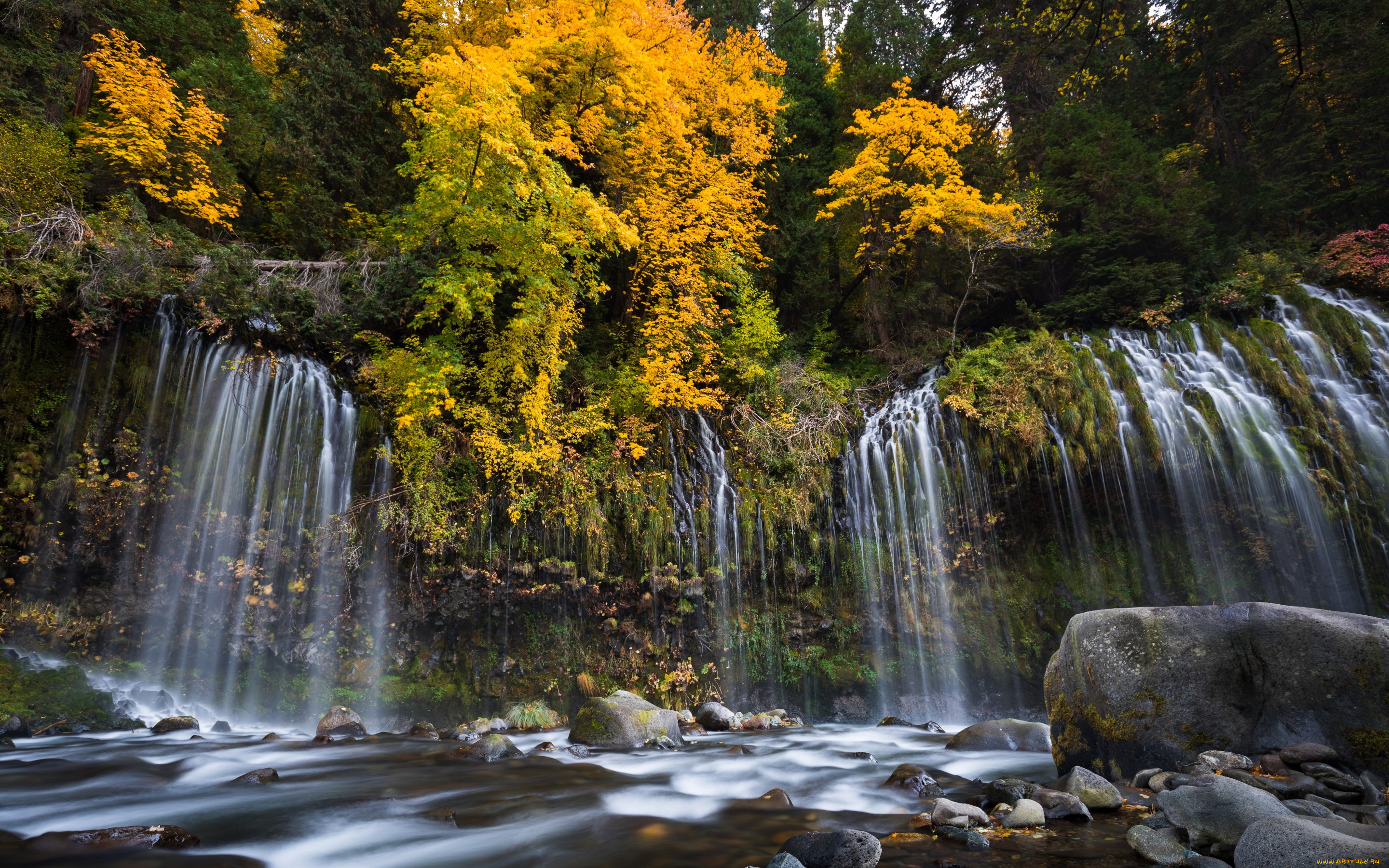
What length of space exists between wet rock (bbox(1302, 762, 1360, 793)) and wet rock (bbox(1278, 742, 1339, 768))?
3 cm

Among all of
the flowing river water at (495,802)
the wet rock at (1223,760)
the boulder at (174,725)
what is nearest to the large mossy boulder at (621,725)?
the flowing river water at (495,802)

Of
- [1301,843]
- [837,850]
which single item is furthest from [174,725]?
[1301,843]

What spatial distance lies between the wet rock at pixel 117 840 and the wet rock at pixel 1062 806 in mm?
5381

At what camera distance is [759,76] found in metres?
16.1

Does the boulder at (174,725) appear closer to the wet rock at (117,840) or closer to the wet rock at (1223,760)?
the wet rock at (117,840)

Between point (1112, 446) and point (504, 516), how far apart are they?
32.7ft

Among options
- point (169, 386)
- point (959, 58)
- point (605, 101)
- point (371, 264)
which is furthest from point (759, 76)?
point (169, 386)

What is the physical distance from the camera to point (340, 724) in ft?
25.9

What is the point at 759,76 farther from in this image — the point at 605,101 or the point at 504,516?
the point at 504,516

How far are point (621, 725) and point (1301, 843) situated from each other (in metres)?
6.04

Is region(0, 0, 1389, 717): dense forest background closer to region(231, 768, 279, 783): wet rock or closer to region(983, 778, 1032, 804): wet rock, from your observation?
region(231, 768, 279, 783): wet rock

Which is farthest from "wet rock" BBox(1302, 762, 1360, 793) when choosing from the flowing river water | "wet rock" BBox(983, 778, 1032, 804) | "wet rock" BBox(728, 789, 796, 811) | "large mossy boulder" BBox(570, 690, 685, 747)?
"large mossy boulder" BBox(570, 690, 685, 747)

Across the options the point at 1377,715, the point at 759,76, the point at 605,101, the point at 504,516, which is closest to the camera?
the point at 1377,715

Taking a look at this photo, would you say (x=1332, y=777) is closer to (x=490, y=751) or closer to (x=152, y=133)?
(x=490, y=751)
